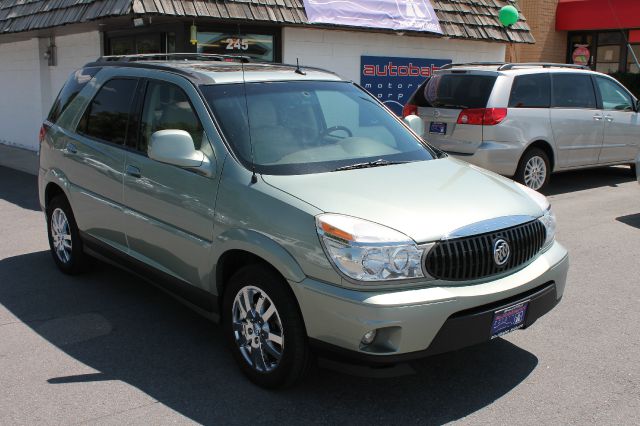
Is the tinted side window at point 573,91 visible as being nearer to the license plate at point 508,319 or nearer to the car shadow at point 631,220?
the car shadow at point 631,220

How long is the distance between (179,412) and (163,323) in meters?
1.39

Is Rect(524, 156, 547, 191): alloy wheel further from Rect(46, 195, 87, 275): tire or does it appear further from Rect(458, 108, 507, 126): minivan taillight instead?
Rect(46, 195, 87, 275): tire

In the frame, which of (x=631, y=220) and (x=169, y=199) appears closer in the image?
(x=169, y=199)

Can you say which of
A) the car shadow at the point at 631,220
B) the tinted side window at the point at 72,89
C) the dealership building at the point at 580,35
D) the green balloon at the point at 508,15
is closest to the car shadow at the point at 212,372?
the tinted side window at the point at 72,89

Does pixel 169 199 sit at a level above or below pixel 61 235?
above

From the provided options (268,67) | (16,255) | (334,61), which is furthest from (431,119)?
(16,255)

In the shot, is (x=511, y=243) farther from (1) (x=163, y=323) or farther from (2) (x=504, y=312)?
(1) (x=163, y=323)

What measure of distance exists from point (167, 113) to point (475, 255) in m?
2.38

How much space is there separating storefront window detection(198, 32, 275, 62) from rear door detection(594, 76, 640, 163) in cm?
504

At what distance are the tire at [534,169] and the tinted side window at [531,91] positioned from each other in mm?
642

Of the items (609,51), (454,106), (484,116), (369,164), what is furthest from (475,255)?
(609,51)

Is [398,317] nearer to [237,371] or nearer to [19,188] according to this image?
[237,371]

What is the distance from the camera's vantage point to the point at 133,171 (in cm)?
482

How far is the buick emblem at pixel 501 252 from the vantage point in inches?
145
